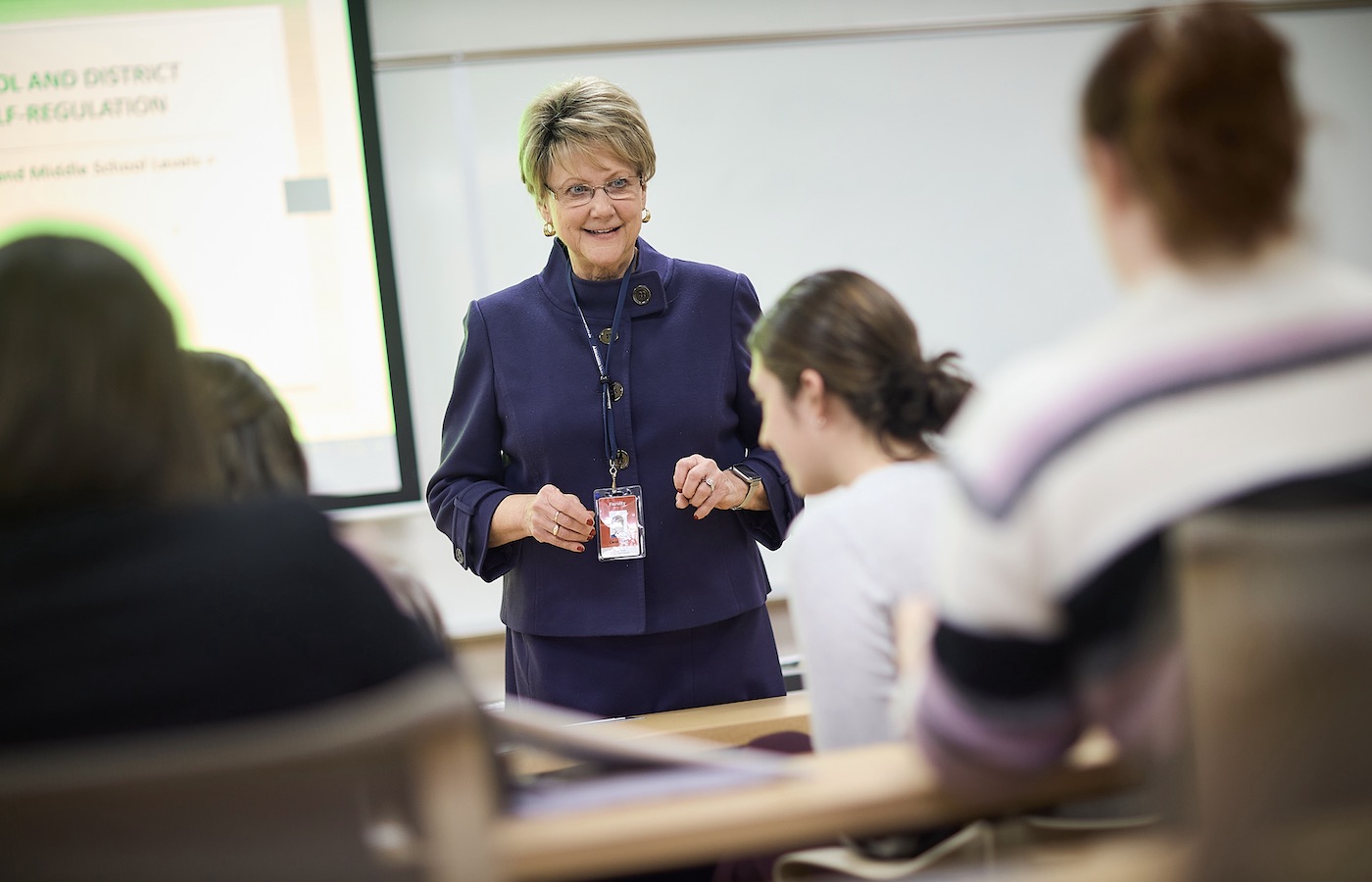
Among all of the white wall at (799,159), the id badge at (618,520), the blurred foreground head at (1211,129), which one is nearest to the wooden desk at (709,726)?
the id badge at (618,520)

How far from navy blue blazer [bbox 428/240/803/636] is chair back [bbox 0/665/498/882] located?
1336 millimetres

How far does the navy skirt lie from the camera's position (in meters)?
2.12

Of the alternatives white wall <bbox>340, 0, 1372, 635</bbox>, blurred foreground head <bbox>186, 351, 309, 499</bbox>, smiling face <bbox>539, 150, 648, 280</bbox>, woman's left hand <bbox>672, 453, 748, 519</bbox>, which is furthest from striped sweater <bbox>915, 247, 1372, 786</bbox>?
white wall <bbox>340, 0, 1372, 635</bbox>

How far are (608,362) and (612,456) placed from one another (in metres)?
0.20

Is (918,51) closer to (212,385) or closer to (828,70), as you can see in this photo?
(828,70)

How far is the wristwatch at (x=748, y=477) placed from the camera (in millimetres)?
2111

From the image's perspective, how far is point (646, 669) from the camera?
212cm

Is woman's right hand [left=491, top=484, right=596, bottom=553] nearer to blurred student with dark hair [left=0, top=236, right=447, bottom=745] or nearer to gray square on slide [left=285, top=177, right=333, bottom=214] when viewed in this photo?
blurred student with dark hair [left=0, top=236, right=447, bottom=745]

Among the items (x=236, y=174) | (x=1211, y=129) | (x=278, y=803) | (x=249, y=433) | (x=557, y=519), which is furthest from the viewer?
(x=236, y=174)

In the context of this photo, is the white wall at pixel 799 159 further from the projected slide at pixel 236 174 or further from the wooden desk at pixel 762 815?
the wooden desk at pixel 762 815

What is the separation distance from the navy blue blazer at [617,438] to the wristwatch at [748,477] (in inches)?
0.9

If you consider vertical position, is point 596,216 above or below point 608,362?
above

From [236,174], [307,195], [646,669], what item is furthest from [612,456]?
[236,174]

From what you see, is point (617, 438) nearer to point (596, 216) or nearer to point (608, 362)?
point (608, 362)
